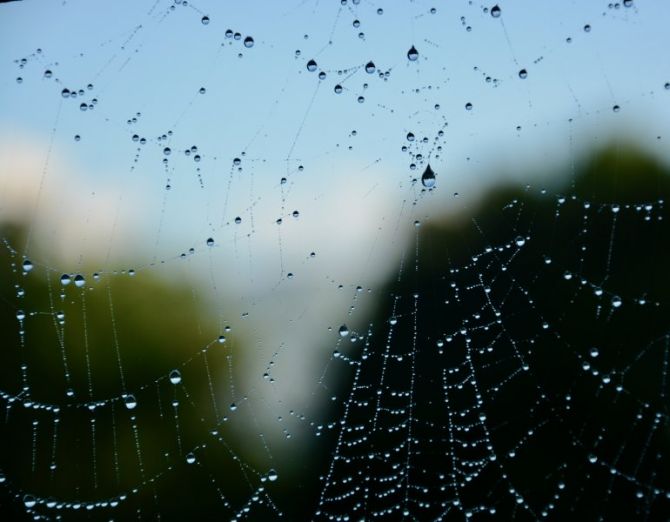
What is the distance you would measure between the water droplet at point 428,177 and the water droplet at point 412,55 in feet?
1.66

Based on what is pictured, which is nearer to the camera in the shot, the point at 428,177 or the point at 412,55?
the point at 412,55

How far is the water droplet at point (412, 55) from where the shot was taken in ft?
8.77

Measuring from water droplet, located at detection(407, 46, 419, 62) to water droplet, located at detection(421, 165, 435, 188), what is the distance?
1.66 ft

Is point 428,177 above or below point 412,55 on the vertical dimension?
below

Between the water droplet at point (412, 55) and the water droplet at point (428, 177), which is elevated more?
the water droplet at point (412, 55)

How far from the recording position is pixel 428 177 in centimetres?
290

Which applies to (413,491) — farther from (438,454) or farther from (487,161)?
(487,161)

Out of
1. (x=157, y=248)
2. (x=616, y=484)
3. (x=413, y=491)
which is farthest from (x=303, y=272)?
(x=616, y=484)

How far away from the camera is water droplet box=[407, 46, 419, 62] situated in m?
2.67

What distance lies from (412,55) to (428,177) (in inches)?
21.6

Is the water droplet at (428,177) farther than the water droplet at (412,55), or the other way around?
the water droplet at (428,177)

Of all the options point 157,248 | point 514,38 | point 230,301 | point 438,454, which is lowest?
point 438,454

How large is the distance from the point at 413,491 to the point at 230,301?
1834 mm

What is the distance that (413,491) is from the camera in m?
4.02
